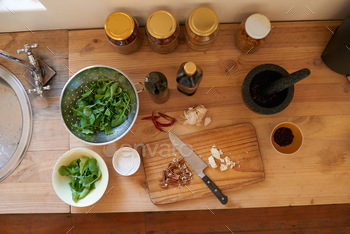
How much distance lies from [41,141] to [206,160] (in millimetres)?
599

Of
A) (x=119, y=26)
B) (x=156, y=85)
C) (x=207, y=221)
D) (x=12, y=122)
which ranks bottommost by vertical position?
(x=207, y=221)

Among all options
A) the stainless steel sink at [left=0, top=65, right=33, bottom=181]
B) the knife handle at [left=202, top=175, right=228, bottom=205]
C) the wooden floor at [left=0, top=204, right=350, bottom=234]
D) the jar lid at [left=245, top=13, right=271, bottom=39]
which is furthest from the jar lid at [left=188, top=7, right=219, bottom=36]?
the wooden floor at [left=0, top=204, right=350, bottom=234]

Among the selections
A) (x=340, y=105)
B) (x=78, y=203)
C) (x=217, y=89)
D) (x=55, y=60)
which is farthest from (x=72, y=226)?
(x=340, y=105)

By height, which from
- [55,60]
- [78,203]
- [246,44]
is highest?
[246,44]

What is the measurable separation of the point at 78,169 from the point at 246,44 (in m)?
0.71

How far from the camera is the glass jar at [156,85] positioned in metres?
Answer: 0.78

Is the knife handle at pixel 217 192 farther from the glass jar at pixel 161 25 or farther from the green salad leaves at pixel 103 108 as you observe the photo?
the glass jar at pixel 161 25

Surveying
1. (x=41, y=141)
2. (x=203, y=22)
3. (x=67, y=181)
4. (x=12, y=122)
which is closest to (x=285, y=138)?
(x=203, y=22)

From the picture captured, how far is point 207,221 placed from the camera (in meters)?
1.31

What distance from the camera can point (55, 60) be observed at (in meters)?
0.96

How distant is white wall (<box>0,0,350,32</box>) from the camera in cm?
83

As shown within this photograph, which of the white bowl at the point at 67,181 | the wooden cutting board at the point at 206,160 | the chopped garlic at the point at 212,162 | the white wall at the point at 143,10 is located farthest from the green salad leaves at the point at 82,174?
the white wall at the point at 143,10

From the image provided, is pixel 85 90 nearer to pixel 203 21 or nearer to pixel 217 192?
pixel 203 21

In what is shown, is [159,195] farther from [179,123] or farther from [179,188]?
[179,123]
